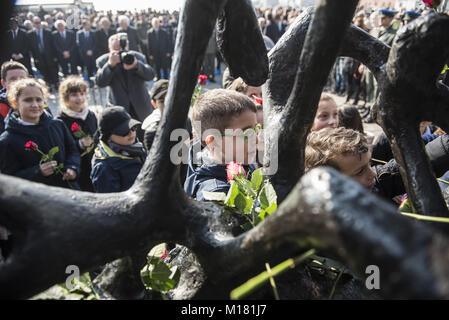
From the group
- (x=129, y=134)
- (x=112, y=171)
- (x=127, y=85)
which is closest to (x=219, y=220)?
(x=112, y=171)

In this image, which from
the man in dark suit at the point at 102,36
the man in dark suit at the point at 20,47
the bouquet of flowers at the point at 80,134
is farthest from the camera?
the man in dark suit at the point at 102,36

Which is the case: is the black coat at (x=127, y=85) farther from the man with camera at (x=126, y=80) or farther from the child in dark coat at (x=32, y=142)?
the child in dark coat at (x=32, y=142)

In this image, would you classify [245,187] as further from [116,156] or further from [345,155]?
[116,156]

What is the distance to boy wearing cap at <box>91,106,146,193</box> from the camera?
271 cm

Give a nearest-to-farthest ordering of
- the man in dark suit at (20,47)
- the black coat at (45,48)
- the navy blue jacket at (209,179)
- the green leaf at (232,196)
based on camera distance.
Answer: the green leaf at (232,196) < the navy blue jacket at (209,179) < the man in dark suit at (20,47) < the black coat at (45,48)

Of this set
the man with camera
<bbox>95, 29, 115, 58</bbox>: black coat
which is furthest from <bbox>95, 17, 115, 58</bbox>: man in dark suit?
the man with camera

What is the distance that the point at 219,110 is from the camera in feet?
5.95

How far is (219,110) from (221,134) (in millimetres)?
128

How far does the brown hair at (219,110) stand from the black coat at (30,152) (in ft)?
5.16

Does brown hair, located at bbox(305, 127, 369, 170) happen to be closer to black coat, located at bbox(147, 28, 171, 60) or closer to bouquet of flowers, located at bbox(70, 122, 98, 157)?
bouquet of flowers, located at bbox(70, 122, 98, 157)

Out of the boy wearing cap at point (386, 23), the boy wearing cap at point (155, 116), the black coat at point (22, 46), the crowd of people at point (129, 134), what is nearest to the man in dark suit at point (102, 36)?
the black coat at point (22, 46)

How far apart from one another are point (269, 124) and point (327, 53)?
1.19ft

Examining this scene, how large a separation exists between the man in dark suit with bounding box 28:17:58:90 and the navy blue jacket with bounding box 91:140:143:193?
927 cm

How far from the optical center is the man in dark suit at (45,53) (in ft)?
34.6
